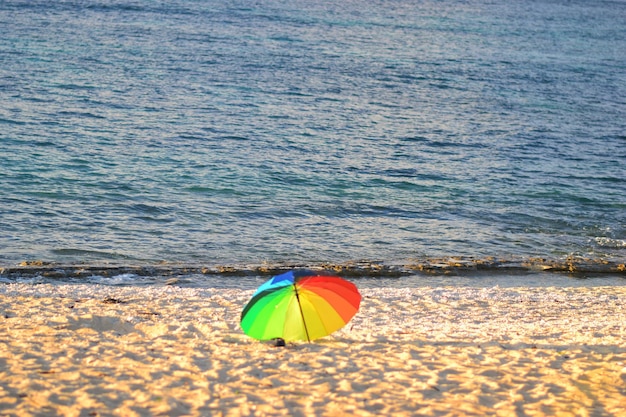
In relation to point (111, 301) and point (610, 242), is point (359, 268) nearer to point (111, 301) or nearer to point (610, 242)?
point (111, 301)

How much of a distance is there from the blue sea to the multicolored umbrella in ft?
16.9

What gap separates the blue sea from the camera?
1708 cm

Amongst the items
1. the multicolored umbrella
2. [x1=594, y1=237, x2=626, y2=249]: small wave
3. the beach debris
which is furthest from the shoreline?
the multicolored umbrella

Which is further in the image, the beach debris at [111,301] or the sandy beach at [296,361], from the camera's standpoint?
the beach debris at [111,301]

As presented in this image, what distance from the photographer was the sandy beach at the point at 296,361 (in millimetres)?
8312

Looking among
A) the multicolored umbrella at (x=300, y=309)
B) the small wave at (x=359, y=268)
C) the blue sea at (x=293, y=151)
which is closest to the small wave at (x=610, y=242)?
the blue sea at (x=293, y=151)

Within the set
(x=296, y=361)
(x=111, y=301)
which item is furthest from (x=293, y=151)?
(x=296, y=361)

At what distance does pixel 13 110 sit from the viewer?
26438mm

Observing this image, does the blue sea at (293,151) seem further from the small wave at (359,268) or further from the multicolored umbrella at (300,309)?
the multicolored umbrella at (300,309)

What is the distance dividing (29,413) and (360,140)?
19571 millimetres

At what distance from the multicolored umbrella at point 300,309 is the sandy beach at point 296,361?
10.0 inches

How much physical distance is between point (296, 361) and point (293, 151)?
1576cm

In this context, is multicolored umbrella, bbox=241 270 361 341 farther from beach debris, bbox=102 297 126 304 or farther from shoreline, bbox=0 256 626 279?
shoreline, bbox=0 256 626 279

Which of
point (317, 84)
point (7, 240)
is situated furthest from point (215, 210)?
point (317, 84)
